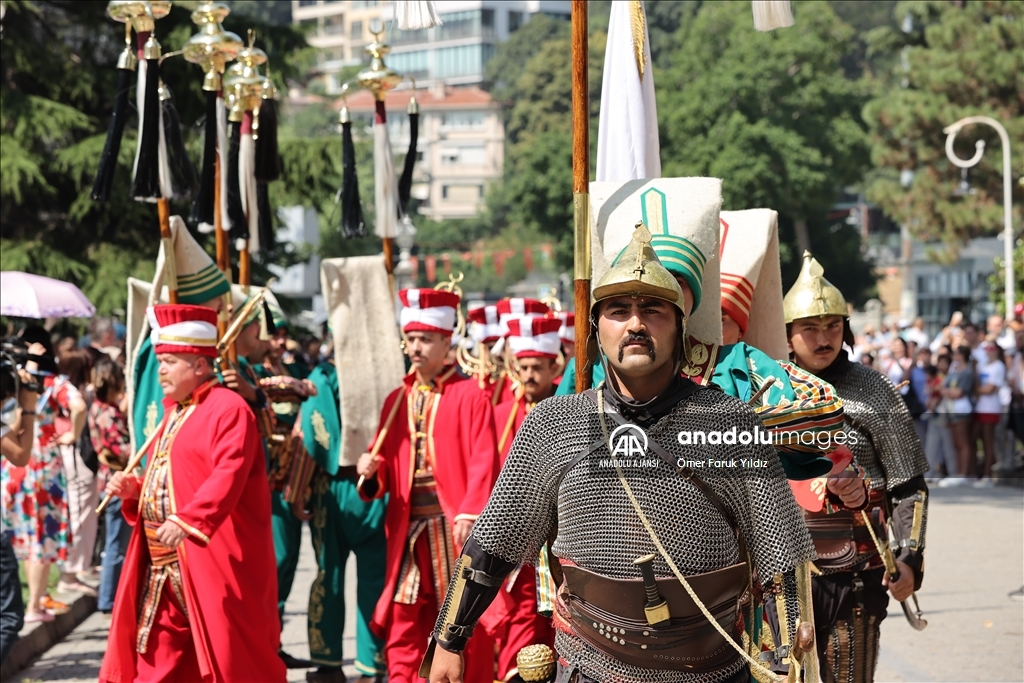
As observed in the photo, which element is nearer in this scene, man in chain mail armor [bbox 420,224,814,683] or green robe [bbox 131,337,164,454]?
man in chain mail armor [bbox 420,224,814,683]

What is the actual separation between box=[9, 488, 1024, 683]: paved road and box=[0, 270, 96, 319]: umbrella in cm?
226

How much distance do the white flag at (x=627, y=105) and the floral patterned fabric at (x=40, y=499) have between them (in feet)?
15.6

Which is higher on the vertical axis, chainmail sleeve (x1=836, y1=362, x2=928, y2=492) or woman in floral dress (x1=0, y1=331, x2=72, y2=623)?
chainmail sleeve (x1=836, y1=362, x2=928, y2=492)

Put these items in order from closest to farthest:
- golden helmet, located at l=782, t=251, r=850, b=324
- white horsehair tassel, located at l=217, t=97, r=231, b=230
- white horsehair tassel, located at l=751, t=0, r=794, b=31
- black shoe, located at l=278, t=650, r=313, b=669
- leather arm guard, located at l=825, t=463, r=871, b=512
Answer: leather arm guard, located at l=825, t=463, r=871, b=512, golden helmet, located at l=782, t=251, r=850, b=324, white horsehair tassel, located at l=751, t=0, r=794, b=31, black shoe, located at l=278, t=650, r=313, b=669, white horsehair tassel, located at l=217, t=97, r=231, b=230

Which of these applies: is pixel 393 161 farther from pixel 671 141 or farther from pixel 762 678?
pixel 671 141

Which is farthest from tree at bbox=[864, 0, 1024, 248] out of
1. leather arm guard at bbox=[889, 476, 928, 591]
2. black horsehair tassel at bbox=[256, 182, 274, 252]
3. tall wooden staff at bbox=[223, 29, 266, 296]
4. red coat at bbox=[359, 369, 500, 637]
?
leather arm guard at bbox=[889, 476, 928, 591]

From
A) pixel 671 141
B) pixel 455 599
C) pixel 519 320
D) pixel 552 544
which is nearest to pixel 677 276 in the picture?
pixel 552 544

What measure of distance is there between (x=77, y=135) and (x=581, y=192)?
1731cm

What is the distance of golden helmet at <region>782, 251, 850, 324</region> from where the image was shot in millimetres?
5988

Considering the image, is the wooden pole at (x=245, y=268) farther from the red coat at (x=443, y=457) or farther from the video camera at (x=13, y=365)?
the red coat at (x=443, y=457)

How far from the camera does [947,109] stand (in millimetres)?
36531

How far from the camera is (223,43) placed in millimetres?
8836

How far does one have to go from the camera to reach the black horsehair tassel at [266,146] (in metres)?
9.52

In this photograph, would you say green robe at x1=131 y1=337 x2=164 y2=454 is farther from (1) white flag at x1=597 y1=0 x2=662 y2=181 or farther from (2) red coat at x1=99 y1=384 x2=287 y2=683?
(1) white flag at x1=597 y1=0 x2=662 y2=181
